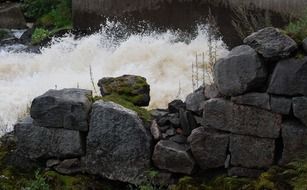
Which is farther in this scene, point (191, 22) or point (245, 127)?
point (191, 22)

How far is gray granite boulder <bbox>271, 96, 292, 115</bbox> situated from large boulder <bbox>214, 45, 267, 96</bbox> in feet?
0.60

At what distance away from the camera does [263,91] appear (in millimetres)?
5082

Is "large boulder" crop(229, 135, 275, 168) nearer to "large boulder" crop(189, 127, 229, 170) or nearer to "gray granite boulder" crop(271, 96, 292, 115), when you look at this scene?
"large boulder" crop(189, 127, 229, 170)

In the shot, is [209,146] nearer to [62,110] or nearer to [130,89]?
[130,89]

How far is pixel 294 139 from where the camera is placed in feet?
16.5

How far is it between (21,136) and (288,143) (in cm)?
260

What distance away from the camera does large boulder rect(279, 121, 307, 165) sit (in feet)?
16.3

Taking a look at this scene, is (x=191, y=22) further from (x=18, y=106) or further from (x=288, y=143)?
(x=288, y=143)

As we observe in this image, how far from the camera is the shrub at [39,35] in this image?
14.4 m

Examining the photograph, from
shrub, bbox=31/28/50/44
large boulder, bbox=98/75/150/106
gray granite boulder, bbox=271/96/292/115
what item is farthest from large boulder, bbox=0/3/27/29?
gray granite boulder, bbox=271/96/292/115

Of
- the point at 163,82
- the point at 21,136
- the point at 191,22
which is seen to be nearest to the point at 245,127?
the point at 21,136

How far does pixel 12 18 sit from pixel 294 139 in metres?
13.1

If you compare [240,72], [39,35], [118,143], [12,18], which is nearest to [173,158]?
[118,143]

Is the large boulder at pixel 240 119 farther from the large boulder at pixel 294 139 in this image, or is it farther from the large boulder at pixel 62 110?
the large boulder at pixel 62 110
